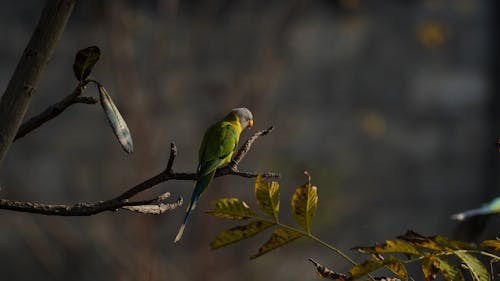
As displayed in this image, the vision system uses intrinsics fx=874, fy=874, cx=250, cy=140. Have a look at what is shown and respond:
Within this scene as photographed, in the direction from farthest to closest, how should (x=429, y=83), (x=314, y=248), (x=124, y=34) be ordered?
(x=429, y=83)
(x=314, y=248)
(x=124, y=34)

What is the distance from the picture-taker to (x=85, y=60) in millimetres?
801

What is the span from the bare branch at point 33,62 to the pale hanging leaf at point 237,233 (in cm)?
20

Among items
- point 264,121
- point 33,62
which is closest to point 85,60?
point 33,62

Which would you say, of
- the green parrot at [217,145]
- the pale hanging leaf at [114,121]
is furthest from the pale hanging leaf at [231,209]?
the green parrot at [217,145]

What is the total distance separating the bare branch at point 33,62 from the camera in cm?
77

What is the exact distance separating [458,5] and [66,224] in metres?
1.99

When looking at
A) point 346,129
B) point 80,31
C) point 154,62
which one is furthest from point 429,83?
point 80,31

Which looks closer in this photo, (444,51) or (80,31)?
(80,31)

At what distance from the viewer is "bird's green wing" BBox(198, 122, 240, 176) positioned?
45.1 inches

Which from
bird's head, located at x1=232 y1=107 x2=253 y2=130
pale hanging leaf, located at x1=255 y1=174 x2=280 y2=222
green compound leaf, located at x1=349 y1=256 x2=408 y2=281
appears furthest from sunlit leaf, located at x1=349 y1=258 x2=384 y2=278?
bird's head, located at x1=232 y1=107 x2=253 y2=130

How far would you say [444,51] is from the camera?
3951 mm

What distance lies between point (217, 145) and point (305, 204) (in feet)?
1.39

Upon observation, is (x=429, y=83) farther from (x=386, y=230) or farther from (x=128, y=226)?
(x=128, y=226)

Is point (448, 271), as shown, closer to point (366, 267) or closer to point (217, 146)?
point (366, 267)
